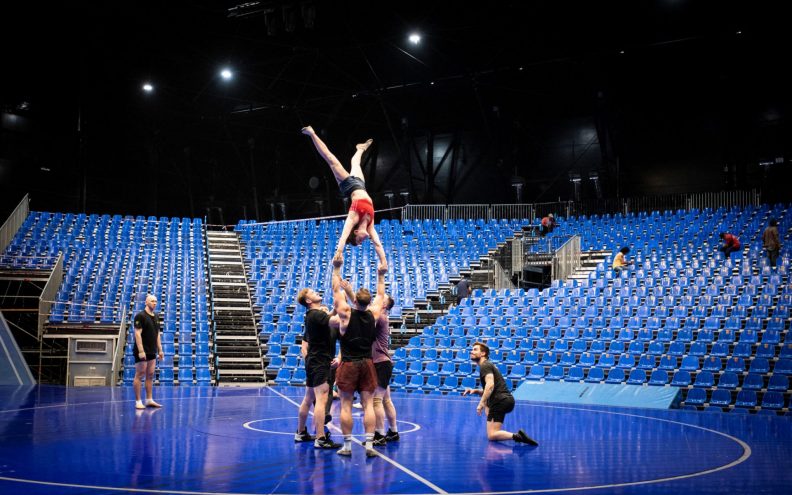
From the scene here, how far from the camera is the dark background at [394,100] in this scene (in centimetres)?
2670

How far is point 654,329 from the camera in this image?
53.8ft

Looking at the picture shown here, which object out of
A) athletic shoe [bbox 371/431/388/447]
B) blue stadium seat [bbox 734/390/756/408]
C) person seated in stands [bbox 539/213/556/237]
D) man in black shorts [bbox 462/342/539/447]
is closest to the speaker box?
person seated in stands [bbox 539/213/556/237]

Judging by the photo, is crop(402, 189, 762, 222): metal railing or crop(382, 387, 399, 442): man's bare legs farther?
crop(402, 189, 762, 222): metal railing

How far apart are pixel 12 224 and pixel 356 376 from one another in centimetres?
2050

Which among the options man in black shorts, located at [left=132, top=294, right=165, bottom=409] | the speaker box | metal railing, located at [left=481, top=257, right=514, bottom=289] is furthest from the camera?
the speaker box

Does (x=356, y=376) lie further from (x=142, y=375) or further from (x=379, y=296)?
(x=142, y=375)

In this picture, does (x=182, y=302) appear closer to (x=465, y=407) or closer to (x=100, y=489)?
(x=465, y=407)

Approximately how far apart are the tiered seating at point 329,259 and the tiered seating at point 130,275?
1.86 meters

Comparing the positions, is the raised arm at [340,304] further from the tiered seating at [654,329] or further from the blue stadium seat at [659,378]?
the blue stadium seat at [659,378]

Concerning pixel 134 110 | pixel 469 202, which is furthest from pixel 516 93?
pixel 134 110

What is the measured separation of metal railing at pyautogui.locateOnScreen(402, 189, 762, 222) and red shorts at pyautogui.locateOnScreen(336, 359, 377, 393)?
888 inches

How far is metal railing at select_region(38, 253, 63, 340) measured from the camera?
19719mm

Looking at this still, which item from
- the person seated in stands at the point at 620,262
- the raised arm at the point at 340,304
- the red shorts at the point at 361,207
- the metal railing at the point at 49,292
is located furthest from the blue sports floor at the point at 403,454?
the person seated in stands at the point at 620,262

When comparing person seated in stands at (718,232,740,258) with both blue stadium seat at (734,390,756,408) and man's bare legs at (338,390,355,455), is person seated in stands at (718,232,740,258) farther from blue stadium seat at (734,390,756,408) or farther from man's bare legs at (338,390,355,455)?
man's bare legs at (338,390,355,455)
